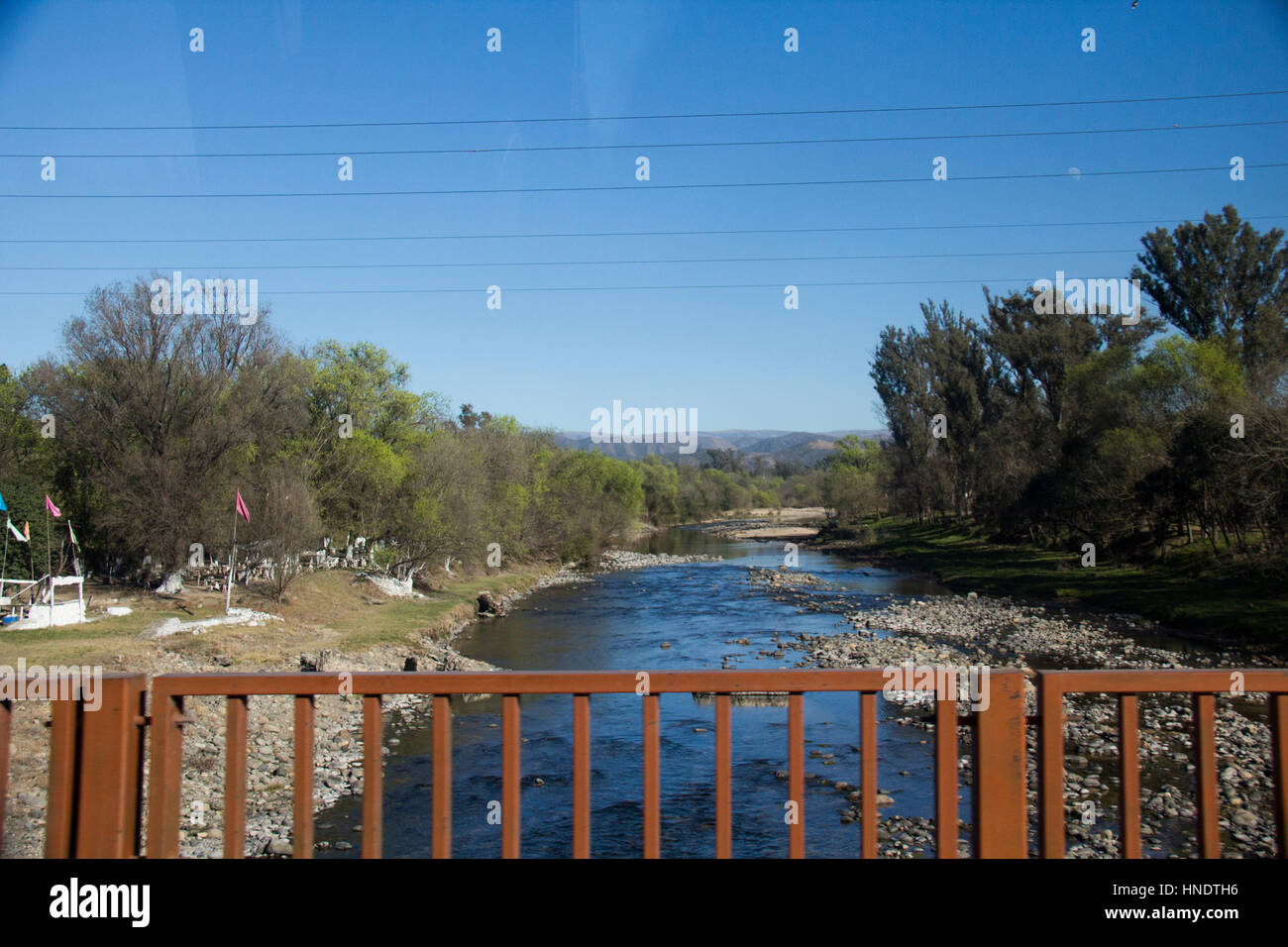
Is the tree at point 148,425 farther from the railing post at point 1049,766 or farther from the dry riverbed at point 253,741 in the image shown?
the railing post at point 1049,766

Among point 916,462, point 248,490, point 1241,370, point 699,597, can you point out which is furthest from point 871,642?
point 916,462

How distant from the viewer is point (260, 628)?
23172 millimetres

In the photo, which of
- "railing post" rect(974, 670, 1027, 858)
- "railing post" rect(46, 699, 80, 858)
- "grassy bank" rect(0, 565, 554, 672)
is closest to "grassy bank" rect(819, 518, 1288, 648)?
"grassy bank" rect(0, 565, 554, 672)

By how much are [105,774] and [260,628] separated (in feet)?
71.6

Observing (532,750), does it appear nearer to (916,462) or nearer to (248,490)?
(248,490)

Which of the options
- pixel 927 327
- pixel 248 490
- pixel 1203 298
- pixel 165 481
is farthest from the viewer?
pixel 927 327

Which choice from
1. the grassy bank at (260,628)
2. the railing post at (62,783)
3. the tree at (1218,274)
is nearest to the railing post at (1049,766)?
the railing post at (62,783)

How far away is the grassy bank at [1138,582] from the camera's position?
25.7 metres

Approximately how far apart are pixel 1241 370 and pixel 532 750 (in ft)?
117

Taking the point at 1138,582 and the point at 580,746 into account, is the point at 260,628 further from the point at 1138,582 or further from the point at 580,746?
the point at 1138,582

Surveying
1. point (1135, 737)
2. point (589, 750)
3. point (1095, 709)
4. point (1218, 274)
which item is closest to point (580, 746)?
point (589, 750)

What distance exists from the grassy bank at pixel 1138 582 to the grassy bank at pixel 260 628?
24.3 meters
